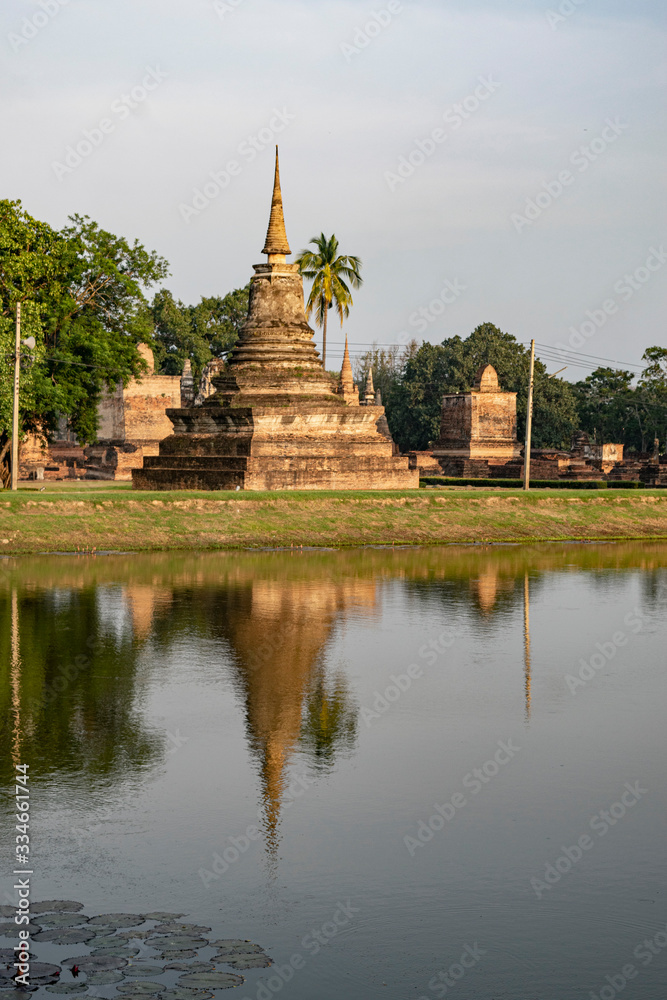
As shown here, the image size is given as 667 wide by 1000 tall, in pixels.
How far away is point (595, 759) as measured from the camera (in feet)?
27.3

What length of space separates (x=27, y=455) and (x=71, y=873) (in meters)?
45.4

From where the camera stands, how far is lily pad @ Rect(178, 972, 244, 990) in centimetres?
508

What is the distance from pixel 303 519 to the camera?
25.4m

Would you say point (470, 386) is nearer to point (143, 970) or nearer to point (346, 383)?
point (346, 383)

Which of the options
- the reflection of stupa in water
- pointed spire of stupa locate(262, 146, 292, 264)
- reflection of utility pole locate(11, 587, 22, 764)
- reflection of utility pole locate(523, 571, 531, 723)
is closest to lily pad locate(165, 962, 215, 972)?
the reflection of stupa in water

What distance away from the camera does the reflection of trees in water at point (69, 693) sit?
8234 millimetres

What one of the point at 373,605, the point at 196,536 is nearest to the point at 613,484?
the point at 196,536

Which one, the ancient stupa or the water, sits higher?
the ancient stupa

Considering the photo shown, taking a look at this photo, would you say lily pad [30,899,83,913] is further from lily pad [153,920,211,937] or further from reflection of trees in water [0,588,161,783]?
reflection of trees in water [0,588,161,783]

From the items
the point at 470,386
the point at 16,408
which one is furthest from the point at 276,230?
the point at 470,386

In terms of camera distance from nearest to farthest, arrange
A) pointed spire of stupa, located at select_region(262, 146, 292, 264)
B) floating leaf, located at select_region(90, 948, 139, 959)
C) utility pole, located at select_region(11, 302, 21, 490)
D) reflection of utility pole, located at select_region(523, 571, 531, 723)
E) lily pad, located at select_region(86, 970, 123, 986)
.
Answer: lily pad, located at select_region(86, 970, 123, 986)
floating leaf, located at select_region(90, 948, 139, 959)
reflection of utility pole, located at select_region(523, 571, 531, 723)
utility pole, located at select_region(11, 302, 21, 490)
pointed spire of stupa, located at select_region(262, 146, 292, 264)

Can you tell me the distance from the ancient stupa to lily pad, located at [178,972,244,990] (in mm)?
25598

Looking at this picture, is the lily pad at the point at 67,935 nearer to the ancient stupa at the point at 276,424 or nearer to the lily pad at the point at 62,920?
the lily pad at the point at 62,920

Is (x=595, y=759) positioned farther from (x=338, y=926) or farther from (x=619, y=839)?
(x=338, y=926)
